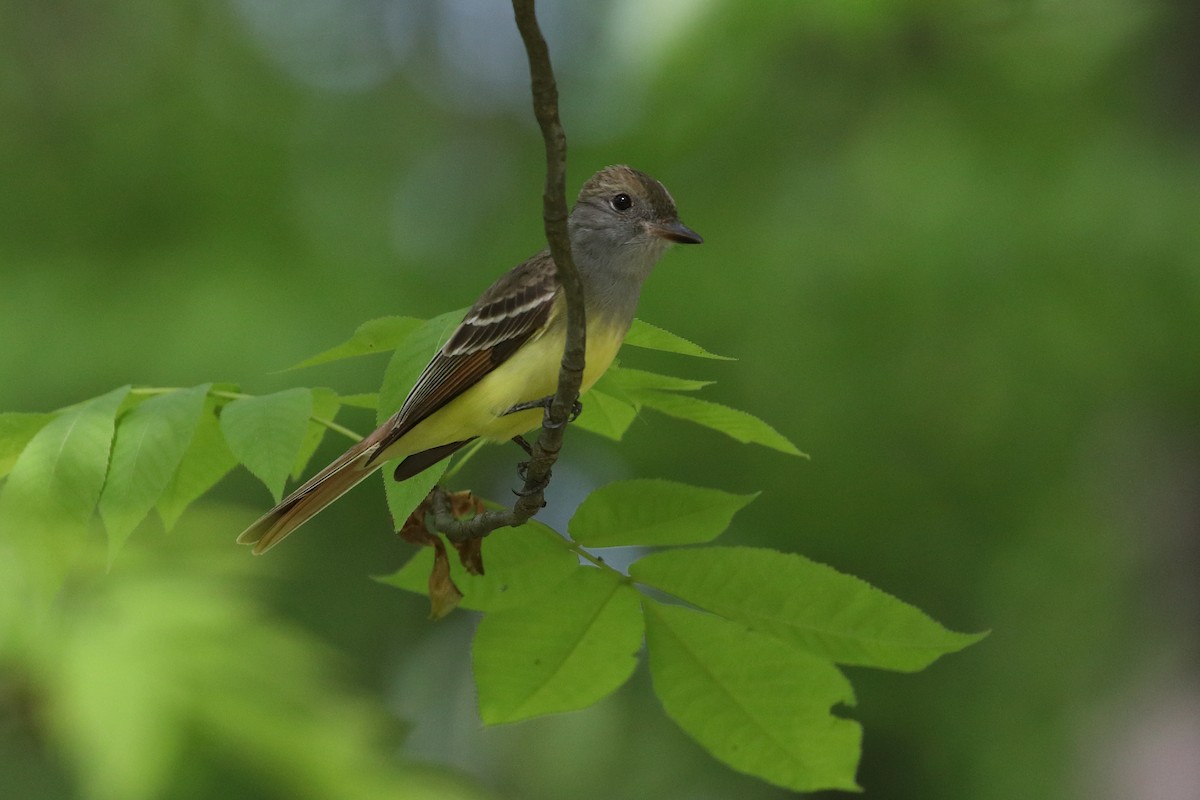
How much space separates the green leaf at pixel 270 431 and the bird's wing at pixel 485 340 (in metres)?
0.41

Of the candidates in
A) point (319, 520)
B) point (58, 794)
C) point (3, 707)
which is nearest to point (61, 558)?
point (3, 707)

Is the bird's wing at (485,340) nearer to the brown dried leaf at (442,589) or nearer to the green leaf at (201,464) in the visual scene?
the green leaf at (201,464)

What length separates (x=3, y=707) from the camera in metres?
2.75

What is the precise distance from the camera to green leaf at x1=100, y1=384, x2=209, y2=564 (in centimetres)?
215

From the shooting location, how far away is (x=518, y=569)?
224 cm

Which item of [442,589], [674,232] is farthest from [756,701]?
[674,232]

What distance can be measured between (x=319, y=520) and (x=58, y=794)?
3939 millimetres

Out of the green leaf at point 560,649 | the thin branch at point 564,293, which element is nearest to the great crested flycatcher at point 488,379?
the thin branch at point 564,293

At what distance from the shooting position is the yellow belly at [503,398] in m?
2.69

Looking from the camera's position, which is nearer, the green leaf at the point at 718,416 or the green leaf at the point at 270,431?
the green leaf at the point at 270,431

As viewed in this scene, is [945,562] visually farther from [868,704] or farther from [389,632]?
[389,632]

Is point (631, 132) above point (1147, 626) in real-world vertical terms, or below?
above

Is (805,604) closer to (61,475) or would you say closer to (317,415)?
(317,415)

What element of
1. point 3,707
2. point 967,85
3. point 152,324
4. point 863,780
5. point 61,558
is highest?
point 967,85
